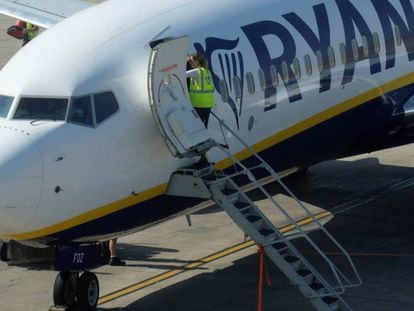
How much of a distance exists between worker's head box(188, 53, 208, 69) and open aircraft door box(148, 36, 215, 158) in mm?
477

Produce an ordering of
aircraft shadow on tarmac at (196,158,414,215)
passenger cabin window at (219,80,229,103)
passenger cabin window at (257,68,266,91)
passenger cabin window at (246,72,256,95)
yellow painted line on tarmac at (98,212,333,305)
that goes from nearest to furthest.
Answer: passenger cabin window at (219,80,229,103), passenger cabin window at (246,72,256,95), passenger cabin window at (257,68,266,91), yellow painted line on tarmac at (98,212,333,305), aircraft shadow on tarmac at (196,158,414,215)

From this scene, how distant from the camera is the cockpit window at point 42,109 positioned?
59.1ft

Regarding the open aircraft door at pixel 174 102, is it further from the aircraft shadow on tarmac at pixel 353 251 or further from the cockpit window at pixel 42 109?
the aircraft shadow on tarmac at pixel 353 251

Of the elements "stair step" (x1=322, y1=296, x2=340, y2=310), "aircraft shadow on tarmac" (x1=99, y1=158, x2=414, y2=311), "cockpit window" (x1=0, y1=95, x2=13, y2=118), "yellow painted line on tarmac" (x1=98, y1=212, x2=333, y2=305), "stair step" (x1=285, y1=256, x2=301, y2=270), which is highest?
"cockpit window" (x1=0, y1=95, x2=13, y2=118)

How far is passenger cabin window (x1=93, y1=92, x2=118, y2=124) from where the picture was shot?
1820cm

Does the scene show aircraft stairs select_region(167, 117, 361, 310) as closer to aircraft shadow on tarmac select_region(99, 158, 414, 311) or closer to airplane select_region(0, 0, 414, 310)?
airplane select_region(0, 0, 414, 310)

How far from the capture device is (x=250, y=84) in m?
20.6

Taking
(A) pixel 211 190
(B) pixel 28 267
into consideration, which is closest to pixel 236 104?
(A) pixel 211 190

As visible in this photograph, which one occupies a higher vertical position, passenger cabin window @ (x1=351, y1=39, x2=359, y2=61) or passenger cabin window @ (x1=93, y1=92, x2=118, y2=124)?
passenger cabin window @ (x1=93, y1=92, x2=118, y2=124)

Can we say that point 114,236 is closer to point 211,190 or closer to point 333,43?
point 211,190

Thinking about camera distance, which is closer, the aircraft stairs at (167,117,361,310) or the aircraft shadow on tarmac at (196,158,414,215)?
the aircraft stairs at (167,117,361,310)

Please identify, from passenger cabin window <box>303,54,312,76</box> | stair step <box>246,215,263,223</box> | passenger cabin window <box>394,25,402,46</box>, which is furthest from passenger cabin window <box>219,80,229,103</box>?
passenger cabin window <box>394,25,402,46</box>

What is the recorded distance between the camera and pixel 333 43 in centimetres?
2258

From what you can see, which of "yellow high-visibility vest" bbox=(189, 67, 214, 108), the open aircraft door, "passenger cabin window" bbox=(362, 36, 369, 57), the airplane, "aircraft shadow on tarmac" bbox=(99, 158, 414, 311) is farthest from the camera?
"passenger cabin window" bbox=(362, 36, 369, 57)
